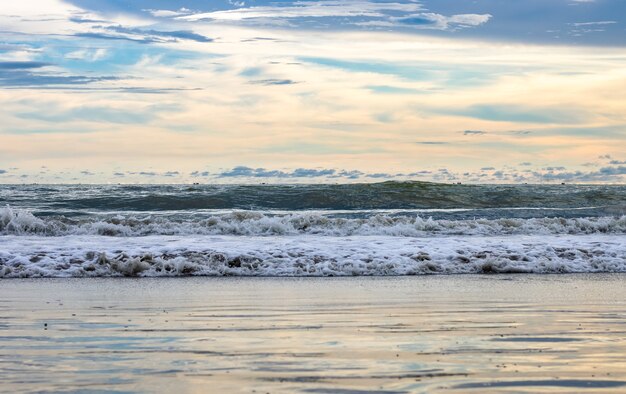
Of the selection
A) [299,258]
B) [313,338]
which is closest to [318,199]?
[299,258]

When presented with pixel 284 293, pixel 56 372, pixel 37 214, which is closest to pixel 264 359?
pixel 56 372

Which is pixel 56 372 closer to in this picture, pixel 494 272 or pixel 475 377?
pixel 475 377

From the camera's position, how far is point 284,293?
9078 millimetres

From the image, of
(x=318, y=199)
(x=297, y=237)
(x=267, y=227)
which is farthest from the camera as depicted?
(x=318, y=199)

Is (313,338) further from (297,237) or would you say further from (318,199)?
(318,199)

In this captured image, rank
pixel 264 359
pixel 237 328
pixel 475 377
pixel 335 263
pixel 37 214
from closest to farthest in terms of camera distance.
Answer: pixel 475 377
pixel 264 359
pixel 237 328
pixel 335 263
pixel 37 214

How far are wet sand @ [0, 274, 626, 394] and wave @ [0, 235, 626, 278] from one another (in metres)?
1.63

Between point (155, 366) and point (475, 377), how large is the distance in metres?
1.95

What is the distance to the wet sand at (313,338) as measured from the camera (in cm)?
454

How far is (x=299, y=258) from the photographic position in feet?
39.4

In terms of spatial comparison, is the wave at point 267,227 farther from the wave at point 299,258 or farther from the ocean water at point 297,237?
the wave at point 299,258

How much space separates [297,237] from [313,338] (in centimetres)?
955

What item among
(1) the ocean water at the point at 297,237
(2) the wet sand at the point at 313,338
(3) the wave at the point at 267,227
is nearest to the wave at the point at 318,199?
(1) the ocean water at the point at 297,237

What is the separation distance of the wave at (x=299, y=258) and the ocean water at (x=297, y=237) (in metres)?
0.02
